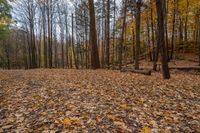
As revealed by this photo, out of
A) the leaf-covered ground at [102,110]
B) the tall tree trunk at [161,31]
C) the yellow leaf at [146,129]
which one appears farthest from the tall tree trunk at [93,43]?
the yellow leaf at [146,129]

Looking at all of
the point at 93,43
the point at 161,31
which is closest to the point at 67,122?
the point at 161,31

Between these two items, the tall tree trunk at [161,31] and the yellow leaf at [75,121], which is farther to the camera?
the tall tree trunk at [161,31]

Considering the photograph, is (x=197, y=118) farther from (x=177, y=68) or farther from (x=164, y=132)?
(x=177, y=68)

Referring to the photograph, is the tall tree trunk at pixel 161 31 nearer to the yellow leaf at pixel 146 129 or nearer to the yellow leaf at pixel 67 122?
the yellow leaf at pixel 146 129

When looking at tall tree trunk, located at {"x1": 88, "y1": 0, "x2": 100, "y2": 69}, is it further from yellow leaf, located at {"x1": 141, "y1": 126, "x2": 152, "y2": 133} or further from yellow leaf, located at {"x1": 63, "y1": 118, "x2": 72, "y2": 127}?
yellow leaf, located at {"x1": 141, "y1": 126, "x2": 152, "y2": 133}

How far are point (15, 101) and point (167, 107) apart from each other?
426 cm

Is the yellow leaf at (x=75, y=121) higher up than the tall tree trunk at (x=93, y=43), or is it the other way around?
the tall tree trunk at (x=93, y=43)

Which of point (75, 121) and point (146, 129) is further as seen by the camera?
point (75, 121)

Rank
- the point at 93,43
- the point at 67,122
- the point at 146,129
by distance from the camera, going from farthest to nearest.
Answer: the point at 93,43, the point at 67,122, the point at 146,129

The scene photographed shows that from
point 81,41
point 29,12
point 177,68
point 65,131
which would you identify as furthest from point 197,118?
point 81,41

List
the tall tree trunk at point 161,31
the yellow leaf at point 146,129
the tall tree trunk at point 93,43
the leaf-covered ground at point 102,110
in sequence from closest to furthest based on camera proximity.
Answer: the yellow leaf at point 146,129, the leaf-covered ground at point 102,110, the tall tree trunk at point 161,31, the tall tree trunk at point 93,43

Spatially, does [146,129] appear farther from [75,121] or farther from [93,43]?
[93,43]

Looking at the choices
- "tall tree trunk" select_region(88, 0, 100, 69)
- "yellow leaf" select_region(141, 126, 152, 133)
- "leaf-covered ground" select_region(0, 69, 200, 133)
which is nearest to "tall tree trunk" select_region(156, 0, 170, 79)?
"leaf-covered ground" select_region(0, 69, 200, 133)

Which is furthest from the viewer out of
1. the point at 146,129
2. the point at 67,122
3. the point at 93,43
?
the point at 93,43
